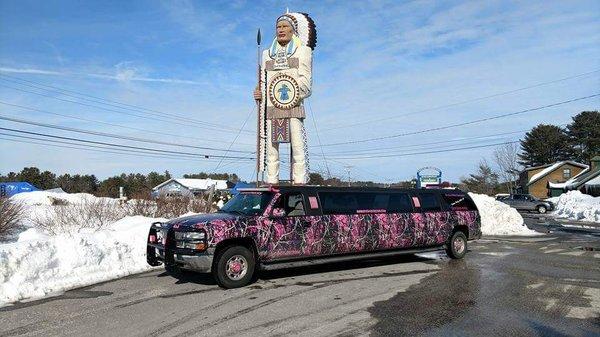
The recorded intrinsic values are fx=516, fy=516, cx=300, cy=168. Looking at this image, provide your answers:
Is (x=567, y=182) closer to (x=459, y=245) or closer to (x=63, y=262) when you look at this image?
(x=459, y=245)

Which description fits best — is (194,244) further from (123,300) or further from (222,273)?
(123,300)

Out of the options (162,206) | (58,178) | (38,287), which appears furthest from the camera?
(58,178)

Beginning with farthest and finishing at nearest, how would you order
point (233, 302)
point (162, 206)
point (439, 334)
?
point (162, 206) < point (233, 302) < point (439, 334)

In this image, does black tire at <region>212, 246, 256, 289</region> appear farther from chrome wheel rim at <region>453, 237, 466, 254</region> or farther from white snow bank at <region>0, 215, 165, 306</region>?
chrome wheel rim at <region>453, 237, 466, 254</region>

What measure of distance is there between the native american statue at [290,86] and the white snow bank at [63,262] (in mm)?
10355

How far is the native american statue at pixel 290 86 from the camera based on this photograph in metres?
21.2

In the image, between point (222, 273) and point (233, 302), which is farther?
point (222, 273)

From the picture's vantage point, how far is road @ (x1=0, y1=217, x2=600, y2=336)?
6.32m

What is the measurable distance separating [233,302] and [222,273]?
105cm

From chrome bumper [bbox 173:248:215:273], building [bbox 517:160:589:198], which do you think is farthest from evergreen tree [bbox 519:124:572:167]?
chrome bumper [bbox 173:248:215:273]

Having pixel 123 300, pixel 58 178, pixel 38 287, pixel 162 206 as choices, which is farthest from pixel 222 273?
pixel 58 178

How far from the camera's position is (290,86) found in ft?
69.8

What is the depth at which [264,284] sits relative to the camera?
9188 millimetres

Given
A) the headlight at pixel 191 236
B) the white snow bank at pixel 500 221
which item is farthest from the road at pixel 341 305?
the white snow bank at pixel 500 221
